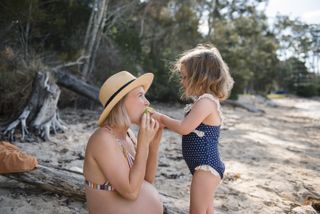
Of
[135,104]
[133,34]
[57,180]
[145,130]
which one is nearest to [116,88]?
[135,104]

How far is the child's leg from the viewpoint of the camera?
2.68 m

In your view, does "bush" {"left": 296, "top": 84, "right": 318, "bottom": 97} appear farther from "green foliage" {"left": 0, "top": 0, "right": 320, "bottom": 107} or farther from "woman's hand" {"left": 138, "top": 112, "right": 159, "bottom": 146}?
"woman's hand" {"left": 138, "top": 112, "right": 159, "bottom": 146}

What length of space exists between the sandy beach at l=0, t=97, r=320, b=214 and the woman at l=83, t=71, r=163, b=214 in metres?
1.23

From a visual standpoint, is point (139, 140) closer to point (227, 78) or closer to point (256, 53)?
point (227, 78)

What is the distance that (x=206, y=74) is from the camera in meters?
2.78

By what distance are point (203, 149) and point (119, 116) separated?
92 centimetres

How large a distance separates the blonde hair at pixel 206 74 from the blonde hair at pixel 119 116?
88 centimetres

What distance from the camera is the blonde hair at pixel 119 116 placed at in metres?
2.10

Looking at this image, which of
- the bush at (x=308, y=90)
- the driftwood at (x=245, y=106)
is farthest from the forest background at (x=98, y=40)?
the bush at (x=308, y=90)

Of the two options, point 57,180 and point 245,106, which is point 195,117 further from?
point 245,106

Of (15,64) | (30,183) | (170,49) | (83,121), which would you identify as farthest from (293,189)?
(170,49)

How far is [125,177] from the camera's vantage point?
78.4 inches

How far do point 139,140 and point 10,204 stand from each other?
198cm

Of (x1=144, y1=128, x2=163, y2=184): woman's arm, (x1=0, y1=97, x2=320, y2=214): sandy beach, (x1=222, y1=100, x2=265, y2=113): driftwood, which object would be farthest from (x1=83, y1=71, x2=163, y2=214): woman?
(x1=222, y1=100, x2=265, y2=113): driftwood
